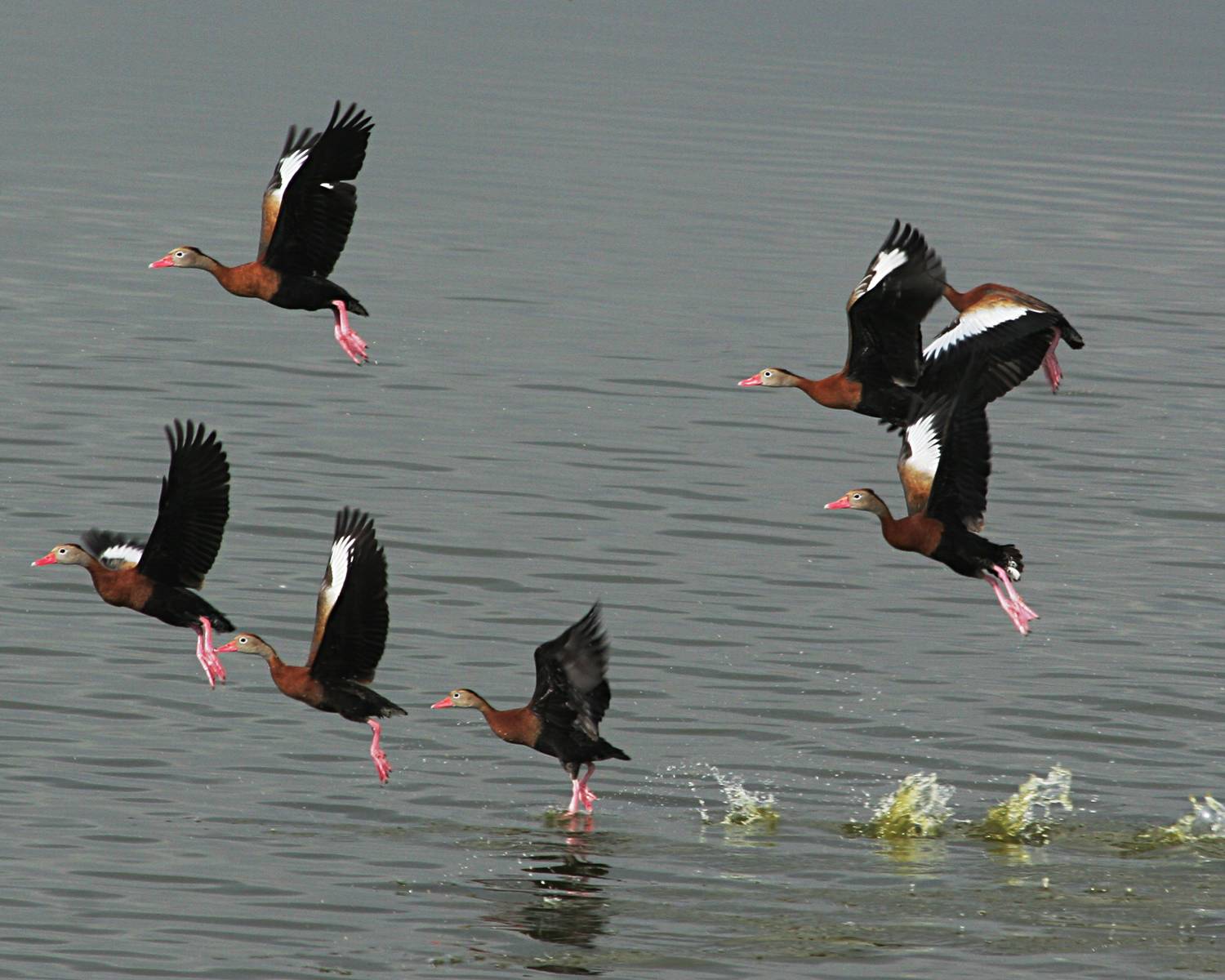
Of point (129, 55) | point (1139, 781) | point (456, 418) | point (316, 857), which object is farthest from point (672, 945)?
point (129, 55)

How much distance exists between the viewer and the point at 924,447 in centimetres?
1513

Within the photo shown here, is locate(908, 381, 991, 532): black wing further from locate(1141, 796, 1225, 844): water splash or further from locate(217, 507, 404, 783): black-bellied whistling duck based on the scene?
locate(217, 507, 404, 783): black-bellied whistling duck

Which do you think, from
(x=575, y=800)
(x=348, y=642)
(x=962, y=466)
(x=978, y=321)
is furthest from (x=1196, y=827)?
(x=348, y=642)

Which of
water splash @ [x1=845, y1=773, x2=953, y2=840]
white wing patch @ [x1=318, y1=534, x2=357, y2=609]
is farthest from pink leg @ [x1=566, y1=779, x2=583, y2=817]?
white wing patch @ [x1=318, y1=534, x2=357, y2=609]

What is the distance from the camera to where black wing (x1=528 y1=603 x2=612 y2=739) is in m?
14.3

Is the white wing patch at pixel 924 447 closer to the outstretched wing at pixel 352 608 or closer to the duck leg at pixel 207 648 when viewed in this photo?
the outstretched wing at pixel 352 608

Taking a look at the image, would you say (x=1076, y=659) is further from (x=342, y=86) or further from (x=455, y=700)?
(x=342, y=86)

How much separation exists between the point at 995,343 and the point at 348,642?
4.81 m

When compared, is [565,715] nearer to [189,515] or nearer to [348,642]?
[348,642]

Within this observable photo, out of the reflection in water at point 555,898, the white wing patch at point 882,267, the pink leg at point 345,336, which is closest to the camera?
the reflection in water at point 555,898

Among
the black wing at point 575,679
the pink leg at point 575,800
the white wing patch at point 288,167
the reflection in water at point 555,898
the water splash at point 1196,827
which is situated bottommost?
the reflection in water at point 555,898

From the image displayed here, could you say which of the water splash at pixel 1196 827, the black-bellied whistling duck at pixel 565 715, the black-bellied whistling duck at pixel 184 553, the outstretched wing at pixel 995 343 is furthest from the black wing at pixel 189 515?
the water splash at pixel 1196 827

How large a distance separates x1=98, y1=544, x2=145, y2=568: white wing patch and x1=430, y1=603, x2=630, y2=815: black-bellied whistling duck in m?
2.15

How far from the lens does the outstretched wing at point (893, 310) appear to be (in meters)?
15.8
